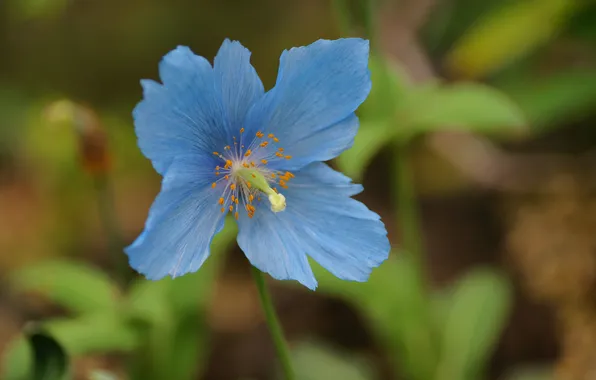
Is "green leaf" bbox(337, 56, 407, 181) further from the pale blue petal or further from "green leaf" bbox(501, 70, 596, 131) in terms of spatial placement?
"green leaf" bbox(501, 70, 596, 131)

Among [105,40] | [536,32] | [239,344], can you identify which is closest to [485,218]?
[536,32]

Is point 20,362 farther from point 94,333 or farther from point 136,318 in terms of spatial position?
point 136,318

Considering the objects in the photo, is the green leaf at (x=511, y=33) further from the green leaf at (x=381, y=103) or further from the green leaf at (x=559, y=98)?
the green leaf at (x=381, y=103)

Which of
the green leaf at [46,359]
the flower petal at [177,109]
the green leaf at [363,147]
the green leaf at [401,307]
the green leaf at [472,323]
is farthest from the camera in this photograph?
the green leaf at [472,323]

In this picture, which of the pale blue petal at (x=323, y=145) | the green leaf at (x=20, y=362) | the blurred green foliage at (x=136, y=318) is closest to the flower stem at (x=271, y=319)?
the pale blue petal at (x=323, y=145)

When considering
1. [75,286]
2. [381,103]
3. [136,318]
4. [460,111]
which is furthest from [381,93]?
[75,286]

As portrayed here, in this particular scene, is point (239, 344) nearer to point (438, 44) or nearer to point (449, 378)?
point (449, 378)

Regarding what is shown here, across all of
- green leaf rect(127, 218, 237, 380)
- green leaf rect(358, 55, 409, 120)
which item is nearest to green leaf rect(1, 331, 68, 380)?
green leaf rect(127, 218, 237, 380)
